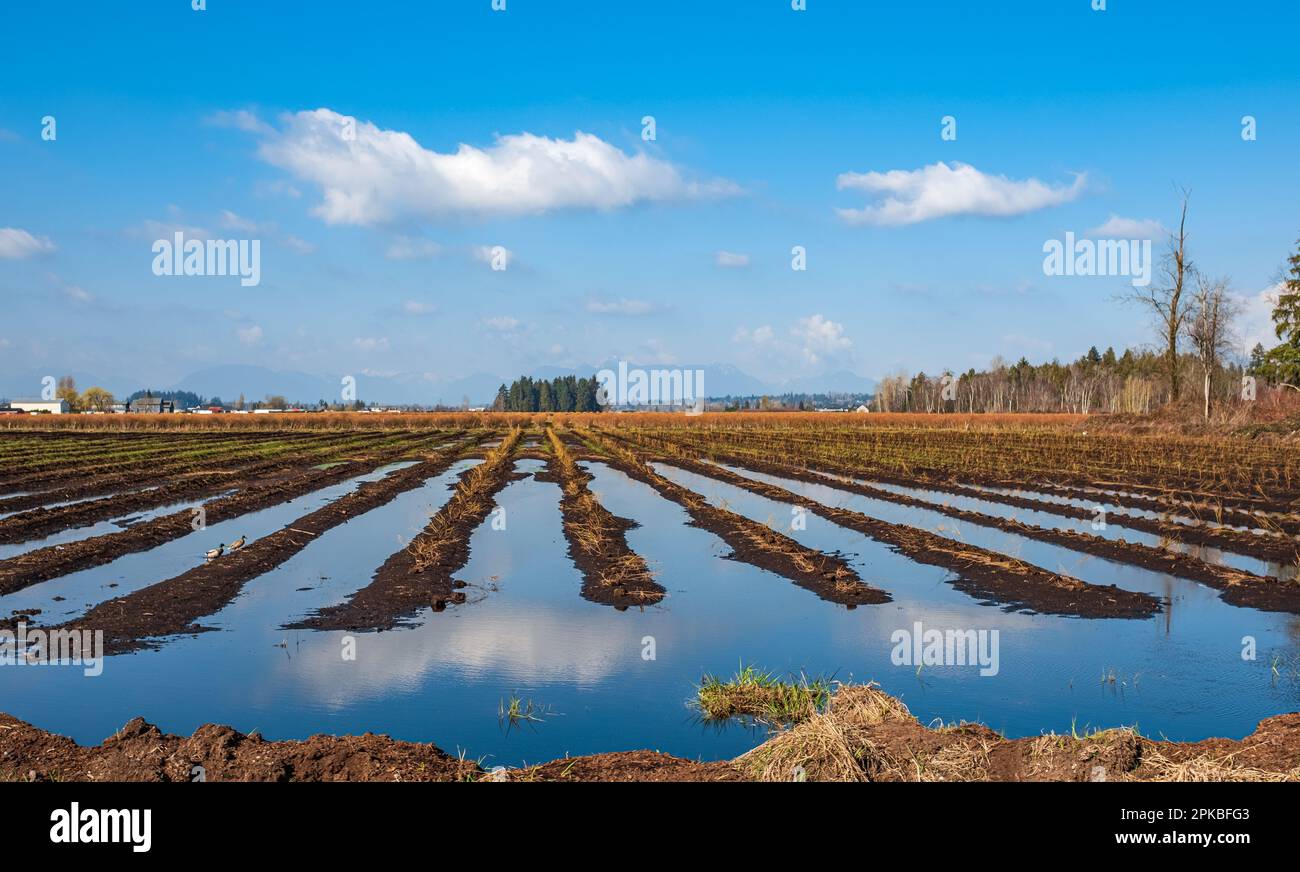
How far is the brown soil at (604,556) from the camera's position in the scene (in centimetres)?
1122

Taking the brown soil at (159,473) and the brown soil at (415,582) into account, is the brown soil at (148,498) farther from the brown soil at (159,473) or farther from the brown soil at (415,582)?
the brown soil at (415,582)

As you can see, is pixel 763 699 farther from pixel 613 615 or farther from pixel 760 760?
pixel 613 615

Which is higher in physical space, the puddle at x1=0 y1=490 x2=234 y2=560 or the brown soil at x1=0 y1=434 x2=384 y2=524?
the brown soil at x1=0 y1=434 x2=384 y2=524

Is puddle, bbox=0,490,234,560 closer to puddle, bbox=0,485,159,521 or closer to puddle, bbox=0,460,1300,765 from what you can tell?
puddle, bbox=0,485,159,521

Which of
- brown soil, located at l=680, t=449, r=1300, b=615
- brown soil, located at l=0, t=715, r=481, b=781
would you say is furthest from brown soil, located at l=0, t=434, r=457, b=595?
Result: brown soil, located at l=680, t=449, r=1300, b=615

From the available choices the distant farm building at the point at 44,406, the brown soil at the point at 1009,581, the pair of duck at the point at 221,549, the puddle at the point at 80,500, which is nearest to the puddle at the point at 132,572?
the pair of duck at the point at 221,549

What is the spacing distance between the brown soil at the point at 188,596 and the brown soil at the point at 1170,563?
11.9 meters

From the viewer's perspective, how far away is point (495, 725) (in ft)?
22.2

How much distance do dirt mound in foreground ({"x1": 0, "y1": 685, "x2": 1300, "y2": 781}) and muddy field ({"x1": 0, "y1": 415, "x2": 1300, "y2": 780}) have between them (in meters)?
0.03

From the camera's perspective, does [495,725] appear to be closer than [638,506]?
Yes

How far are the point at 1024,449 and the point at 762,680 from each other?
1405 inches

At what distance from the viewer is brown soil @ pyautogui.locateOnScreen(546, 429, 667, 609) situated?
11219mm
